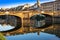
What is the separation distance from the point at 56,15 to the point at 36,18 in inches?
253

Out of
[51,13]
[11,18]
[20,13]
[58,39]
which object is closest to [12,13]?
[20,13]

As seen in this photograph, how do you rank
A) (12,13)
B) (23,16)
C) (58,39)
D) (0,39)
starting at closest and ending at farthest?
1. (0,39)
2. (58,39)
3. (12,13)
4. (23,16)

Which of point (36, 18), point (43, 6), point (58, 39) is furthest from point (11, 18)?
point (58, 39)

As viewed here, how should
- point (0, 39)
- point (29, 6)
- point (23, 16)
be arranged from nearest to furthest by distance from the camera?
point (0, 39) < point (23, 16) < point (29, 6)

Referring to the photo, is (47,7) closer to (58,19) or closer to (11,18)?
(11,18)

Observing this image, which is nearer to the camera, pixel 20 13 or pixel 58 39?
pixel 58 39

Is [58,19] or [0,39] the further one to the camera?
[58,19]

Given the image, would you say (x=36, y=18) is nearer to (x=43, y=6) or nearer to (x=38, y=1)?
(x=38, y=1)

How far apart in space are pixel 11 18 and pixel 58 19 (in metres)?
11.6

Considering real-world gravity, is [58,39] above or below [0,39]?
below

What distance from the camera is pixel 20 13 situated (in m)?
38.6

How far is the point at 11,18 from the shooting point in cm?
5078

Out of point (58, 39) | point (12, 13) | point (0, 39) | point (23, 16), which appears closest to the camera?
point (0, 39)

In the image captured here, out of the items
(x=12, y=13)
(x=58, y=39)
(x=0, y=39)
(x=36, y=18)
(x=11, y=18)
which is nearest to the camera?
(x=0, y=39)
